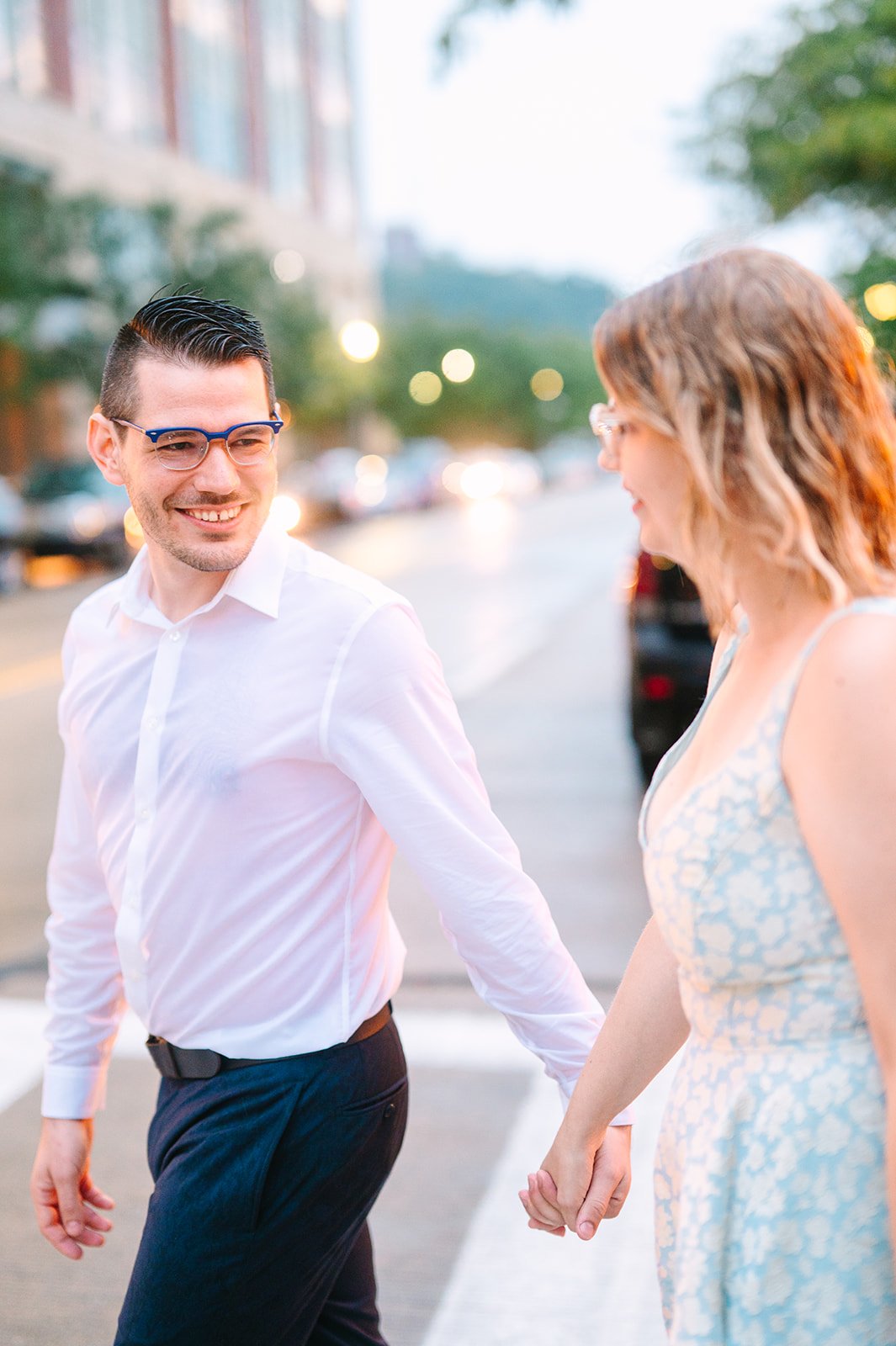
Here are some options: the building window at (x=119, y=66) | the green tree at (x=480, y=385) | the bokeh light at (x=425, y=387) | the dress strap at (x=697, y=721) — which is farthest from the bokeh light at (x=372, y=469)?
the dress strap at (x=697, y=721)

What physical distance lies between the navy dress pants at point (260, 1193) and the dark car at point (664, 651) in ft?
18.9

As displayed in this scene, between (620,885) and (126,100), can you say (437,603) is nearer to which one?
(620,885)

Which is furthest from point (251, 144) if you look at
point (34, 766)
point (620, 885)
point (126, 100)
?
point (620, 885)

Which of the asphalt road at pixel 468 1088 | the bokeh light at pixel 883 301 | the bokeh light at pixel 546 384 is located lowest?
the asphalt road at pixel 468 1088

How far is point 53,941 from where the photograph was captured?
2.56 metres

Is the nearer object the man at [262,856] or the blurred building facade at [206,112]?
the man at [262,856]

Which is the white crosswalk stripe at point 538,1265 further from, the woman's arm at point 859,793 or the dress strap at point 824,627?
the dress strap at point 824,627

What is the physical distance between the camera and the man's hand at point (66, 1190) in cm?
245

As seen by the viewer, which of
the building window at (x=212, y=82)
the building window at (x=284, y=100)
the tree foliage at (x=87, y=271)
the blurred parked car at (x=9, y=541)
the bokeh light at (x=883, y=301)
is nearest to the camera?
the bokeh light at (x=883, y=301)

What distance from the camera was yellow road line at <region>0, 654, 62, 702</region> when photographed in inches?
513

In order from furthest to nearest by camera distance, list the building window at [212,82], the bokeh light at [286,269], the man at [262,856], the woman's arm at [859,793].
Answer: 1. the building window at [212,82]
2. the bokeh light at [286,269]
3. the man at [262,856]
4. the woman's arm at [859,793]

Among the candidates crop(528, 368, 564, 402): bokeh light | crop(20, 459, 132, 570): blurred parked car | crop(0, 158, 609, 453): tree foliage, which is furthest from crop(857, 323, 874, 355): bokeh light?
crop(528, 368, 564, 402): bokeh light

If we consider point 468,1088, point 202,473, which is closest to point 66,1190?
point 202,473

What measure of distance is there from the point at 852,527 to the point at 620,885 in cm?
535
